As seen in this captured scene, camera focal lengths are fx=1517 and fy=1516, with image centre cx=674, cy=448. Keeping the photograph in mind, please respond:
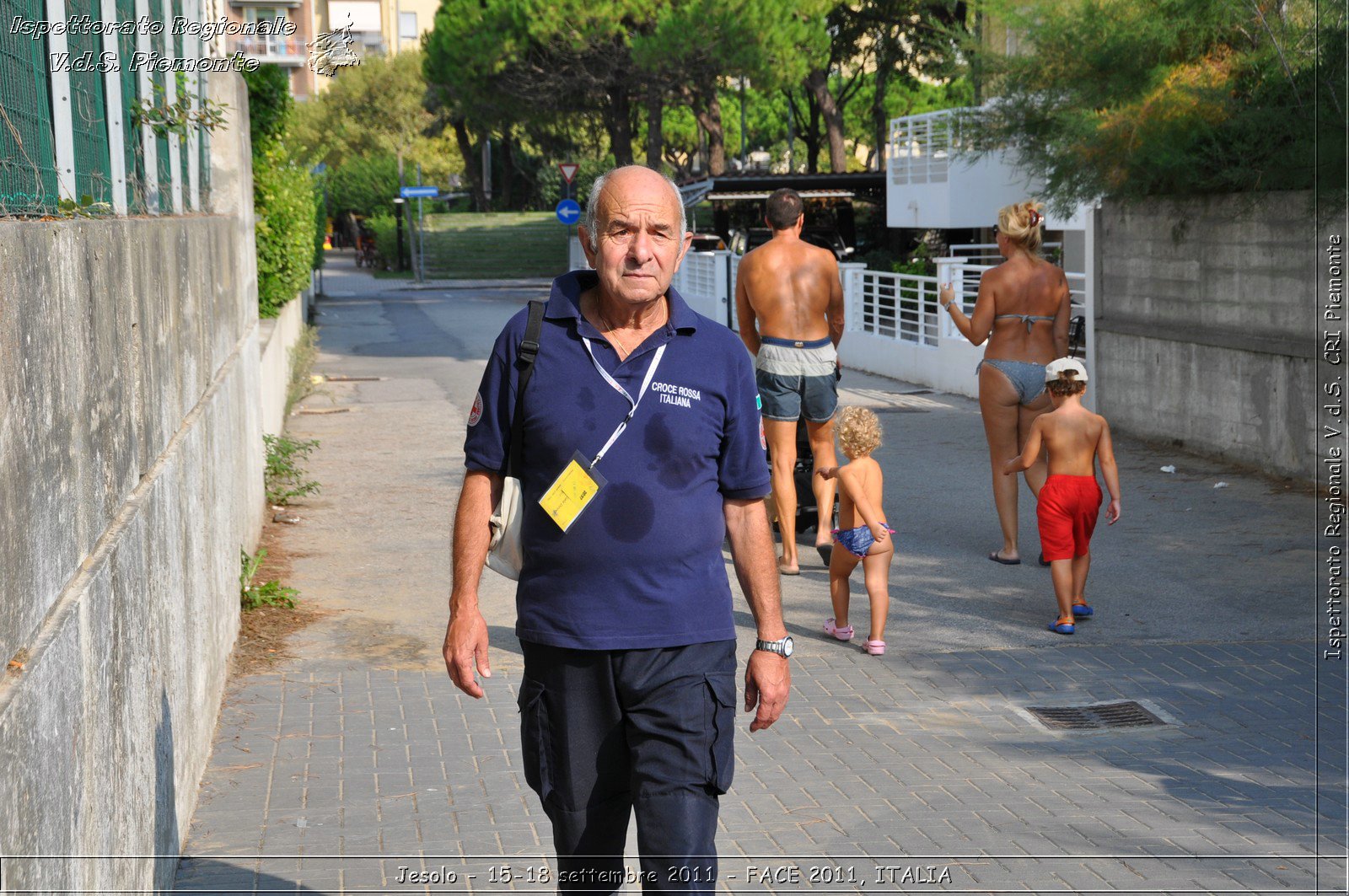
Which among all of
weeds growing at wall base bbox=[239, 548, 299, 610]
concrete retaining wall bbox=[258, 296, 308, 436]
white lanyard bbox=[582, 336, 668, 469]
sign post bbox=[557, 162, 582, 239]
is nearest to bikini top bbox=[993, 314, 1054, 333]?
weeds growing at wall base bbox=[239, 548, 299, 610]

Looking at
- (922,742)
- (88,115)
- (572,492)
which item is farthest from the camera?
(922,742)

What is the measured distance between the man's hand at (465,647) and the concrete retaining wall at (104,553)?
2.42 feet

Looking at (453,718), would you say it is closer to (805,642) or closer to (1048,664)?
(805,642)

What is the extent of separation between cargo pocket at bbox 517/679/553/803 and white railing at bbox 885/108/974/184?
871 inches

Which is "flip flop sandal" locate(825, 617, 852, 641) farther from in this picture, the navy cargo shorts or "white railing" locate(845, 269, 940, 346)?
"white railing" locate(845, 269, 940, 346)

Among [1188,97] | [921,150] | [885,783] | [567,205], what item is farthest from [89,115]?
[567,205]

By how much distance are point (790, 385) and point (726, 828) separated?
13.1 feet

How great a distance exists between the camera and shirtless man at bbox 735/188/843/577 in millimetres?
8242

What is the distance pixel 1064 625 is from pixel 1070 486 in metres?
0.66

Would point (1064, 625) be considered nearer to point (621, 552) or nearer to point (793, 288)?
point (793, 288)

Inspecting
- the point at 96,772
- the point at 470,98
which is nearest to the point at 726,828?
the point at 96,772

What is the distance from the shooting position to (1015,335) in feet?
27.6

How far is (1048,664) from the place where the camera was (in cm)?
650

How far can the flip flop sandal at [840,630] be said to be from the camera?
6914mm
